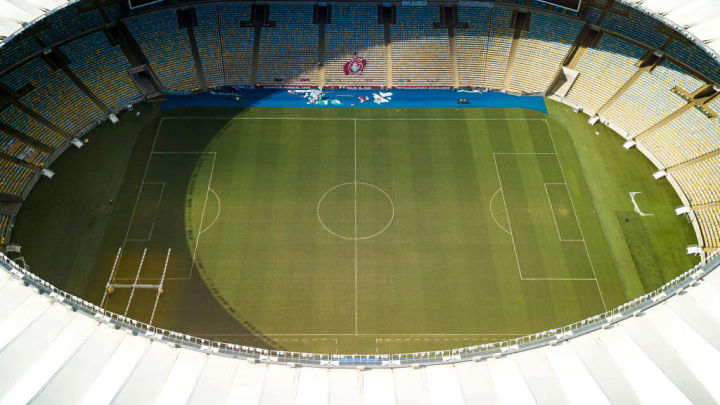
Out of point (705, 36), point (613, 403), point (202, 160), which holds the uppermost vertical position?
point (705, 36)

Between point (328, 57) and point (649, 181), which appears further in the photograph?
point (328, 57)

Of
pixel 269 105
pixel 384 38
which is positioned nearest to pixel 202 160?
pixel 269 105

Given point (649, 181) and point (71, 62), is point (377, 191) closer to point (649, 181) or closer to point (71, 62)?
point (649, 181)

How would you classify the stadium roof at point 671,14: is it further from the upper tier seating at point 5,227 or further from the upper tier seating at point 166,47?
the upper tier seating at point 5,227

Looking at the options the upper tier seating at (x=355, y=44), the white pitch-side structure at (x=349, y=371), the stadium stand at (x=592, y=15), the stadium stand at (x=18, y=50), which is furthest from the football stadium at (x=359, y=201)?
the stadium stand at (x=592, y=15)

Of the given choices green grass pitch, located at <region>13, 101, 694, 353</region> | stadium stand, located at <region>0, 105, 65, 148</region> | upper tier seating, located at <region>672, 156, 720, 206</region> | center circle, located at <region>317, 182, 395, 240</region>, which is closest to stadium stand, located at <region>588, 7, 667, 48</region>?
green grass pitch, located at <region>13, 101, 694, 353</region>

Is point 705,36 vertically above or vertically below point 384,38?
below

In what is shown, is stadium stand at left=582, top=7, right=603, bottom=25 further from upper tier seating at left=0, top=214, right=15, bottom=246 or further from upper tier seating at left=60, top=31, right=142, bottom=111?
upper tier seating at left=0, top=214, right=15, bottom=246
